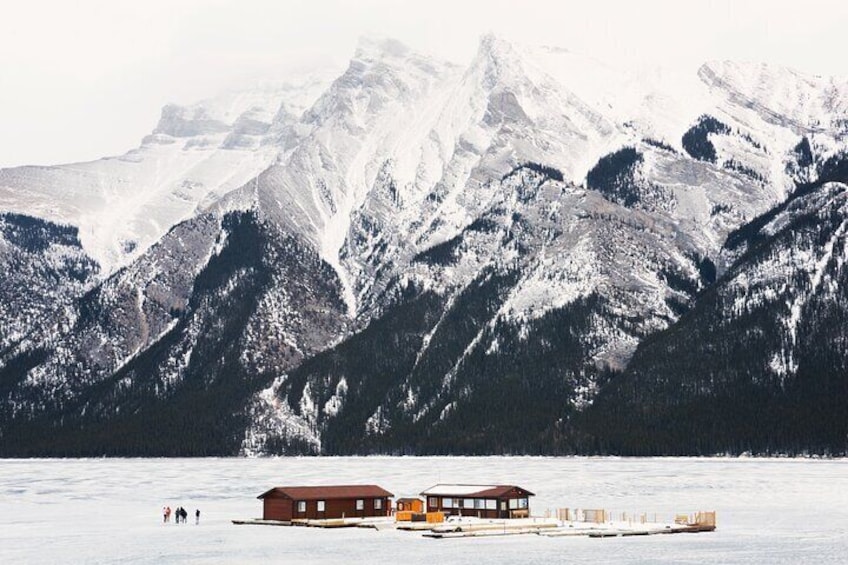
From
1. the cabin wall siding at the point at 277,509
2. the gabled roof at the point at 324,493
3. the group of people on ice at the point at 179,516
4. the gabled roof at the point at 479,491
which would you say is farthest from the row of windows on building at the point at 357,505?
the group of people on ice at the point at 179,516

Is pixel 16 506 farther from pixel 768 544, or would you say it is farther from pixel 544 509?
pixel 768 544

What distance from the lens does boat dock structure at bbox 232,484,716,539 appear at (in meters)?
154

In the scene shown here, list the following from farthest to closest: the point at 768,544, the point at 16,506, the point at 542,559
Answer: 1. the point at 16,506
2. the point at 768,544
3. the point at 542,559

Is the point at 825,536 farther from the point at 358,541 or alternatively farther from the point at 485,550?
the point at 358,541

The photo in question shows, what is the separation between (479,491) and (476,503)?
5.47 feet

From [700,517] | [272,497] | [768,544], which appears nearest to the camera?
[768,544]

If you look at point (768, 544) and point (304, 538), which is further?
point (304, 538)

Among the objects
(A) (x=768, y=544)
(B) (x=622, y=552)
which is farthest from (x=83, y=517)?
(A) (x=768, y=544)

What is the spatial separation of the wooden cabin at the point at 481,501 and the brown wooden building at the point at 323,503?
6739mm

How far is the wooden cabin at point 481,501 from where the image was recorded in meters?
167

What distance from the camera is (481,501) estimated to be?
171m

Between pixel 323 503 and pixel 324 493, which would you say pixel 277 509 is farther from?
pixel 324 493

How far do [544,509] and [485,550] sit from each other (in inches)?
1896

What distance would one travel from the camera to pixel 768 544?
13188 centimetres
